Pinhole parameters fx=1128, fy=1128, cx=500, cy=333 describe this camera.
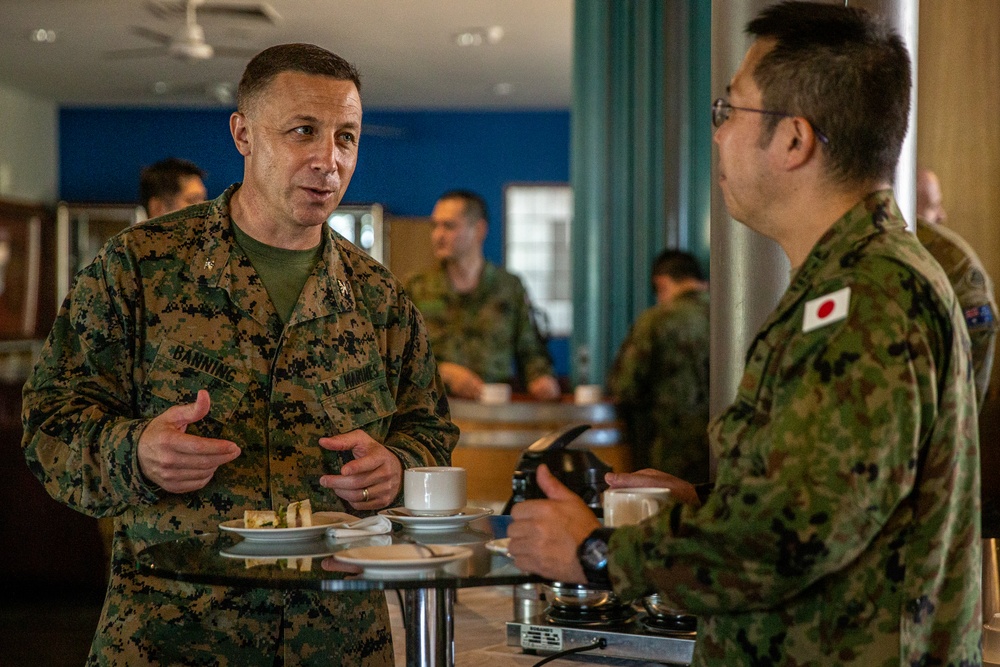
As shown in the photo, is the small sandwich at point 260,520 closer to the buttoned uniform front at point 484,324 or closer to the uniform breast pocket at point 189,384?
the uniform breast pocket at point 189,384

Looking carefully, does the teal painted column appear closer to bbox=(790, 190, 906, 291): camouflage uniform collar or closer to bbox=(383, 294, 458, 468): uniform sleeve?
bbox=(383, 294, 458, 468): uniform sleeve

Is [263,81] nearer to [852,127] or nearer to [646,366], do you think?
[852,127]

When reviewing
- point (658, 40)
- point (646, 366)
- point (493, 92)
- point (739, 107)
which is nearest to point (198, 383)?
point (739, 107)

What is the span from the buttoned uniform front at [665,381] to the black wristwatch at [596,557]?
363 cm

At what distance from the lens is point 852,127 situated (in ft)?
4.14

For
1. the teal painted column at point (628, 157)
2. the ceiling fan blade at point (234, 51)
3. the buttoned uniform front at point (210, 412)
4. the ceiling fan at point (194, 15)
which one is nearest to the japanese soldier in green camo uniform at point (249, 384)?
the buttoned uniform front at point (210, 412)

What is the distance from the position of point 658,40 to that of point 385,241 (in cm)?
640

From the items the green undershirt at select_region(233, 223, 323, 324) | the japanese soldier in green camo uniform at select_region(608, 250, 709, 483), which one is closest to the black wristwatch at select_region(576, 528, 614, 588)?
the green undershirt at select_region(233, 223, 323, 324)

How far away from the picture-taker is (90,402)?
5.89ft

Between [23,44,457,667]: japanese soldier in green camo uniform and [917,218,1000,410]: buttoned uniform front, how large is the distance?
2.13 metres

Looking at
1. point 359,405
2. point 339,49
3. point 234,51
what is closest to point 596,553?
point 359,405

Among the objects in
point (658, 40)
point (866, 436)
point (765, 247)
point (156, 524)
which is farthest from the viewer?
point (658, 40)

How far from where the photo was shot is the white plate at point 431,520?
1.57m

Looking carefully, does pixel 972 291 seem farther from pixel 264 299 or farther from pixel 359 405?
pixel 264 299
